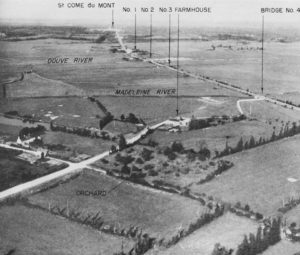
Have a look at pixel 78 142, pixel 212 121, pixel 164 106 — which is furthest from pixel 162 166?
pixel 164 106

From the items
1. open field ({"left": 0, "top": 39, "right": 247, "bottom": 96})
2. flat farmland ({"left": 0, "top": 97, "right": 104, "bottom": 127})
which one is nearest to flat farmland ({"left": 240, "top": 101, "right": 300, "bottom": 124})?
open field ({"left": 0, "top": 39, "right": 247, "bottom": 96})

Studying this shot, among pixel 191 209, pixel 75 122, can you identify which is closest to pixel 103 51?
pixel 75 122

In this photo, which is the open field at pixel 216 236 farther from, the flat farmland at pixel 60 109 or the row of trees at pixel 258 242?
the flat farmland at pixel 60 109

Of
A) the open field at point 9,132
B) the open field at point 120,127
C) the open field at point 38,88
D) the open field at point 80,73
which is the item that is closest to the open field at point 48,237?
the open field at point 9,132

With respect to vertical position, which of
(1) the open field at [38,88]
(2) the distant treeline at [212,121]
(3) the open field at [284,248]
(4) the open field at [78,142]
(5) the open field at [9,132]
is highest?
(1) the open field at [38,88]

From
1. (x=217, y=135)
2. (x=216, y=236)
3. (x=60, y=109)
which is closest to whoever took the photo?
(x=216, y=236)

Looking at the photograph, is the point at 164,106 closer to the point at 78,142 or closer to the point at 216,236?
the point at 78,142

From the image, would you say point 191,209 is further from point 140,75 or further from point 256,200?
point 140,75
